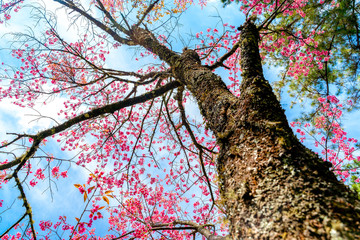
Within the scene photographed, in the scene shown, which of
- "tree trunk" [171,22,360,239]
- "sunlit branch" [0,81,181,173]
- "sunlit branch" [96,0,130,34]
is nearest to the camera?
"tree trunk" [171,22,360,239]

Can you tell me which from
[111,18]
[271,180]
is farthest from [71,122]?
[111,18]

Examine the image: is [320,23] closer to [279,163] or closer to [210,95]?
[210,95]

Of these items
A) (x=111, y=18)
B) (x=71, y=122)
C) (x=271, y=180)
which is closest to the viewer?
(x=271, y=180)

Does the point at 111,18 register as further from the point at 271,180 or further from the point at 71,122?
the point at 271,180

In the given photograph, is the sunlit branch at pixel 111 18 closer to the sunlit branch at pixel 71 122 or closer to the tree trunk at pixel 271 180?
the sunlit branch at pixel 71 122

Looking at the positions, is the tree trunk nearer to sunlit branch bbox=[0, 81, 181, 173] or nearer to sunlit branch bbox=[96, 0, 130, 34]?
sunlit branch bbox=[0, 81, 181, 173]

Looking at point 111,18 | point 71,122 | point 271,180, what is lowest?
point 271,180

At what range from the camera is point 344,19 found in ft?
14.9

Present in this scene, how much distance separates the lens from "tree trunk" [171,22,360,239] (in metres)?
0.75

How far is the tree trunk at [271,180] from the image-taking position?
753 mm

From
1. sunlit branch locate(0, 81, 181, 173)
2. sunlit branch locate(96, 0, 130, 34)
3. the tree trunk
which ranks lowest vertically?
the tree trunk

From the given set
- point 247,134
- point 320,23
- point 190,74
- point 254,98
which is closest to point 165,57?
point 190,74

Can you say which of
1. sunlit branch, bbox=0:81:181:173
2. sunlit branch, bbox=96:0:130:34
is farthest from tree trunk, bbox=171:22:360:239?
sunlit branch, bbox=96:0:130:34

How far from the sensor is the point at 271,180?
100cm
